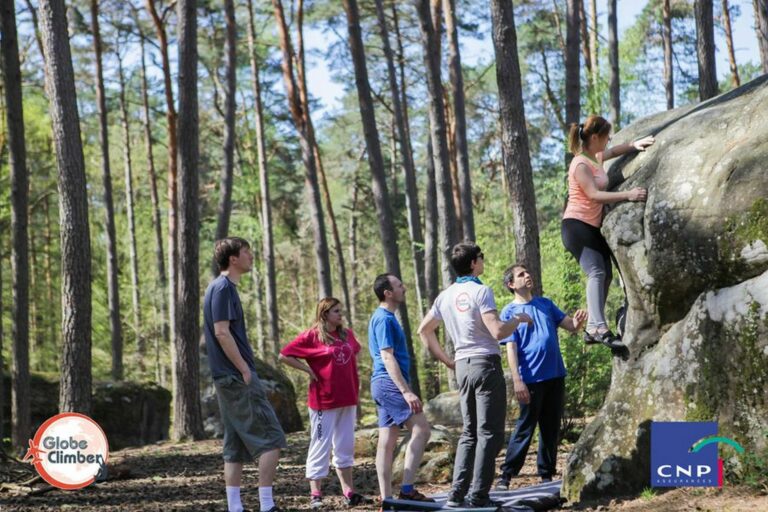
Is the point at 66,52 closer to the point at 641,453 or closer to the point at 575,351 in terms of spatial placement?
the point at 575,351

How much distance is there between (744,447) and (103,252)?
27807mm

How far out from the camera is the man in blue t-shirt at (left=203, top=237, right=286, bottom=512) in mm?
6344

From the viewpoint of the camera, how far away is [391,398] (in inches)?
266

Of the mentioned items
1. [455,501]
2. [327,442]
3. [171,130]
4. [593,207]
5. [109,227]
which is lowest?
[455,501]

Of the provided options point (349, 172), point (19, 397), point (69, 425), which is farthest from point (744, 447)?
point (349, 172)

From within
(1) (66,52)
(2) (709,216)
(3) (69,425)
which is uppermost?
(1) (66,52)

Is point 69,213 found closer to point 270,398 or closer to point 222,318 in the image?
point 222,318

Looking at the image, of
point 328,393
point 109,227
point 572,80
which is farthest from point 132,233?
point 328,393

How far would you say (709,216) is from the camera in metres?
6.09

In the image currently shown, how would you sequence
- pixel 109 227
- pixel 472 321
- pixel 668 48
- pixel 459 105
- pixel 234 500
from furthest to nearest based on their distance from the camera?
1. pixel 668 48
2. pixel 109 227
3. pixel 459 105
4. pixel 234 500
5. pixel 472 321

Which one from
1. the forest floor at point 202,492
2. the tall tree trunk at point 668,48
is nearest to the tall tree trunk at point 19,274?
the forest floor at point 202,492

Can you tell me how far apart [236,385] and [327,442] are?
1.13 metres

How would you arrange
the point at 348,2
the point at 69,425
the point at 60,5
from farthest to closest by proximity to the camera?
1. the point at 348,2
2. the point at 60,5
3. the point at 69,425

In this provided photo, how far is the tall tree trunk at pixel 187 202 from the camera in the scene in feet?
47.7
